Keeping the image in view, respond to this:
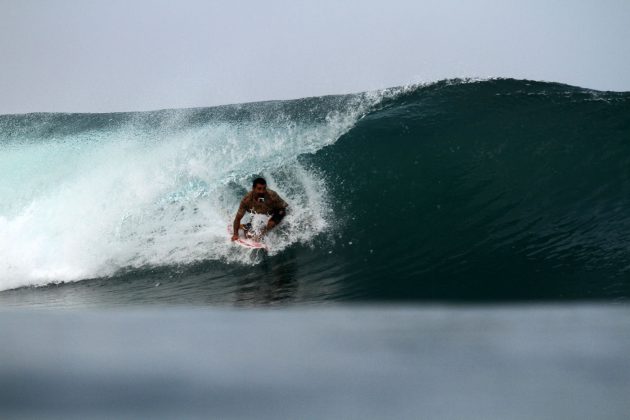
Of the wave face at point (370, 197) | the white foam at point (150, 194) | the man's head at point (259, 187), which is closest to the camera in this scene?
the wave face at point (370, 197)

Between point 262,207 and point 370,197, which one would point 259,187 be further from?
point 370,197

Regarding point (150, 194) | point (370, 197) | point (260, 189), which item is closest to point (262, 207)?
point (260, 189)

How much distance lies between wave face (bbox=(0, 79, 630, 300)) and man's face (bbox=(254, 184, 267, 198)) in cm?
41

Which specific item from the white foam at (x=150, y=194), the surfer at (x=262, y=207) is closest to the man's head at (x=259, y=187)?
the surfer at (x=262, y=207)

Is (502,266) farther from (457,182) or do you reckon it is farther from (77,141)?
(77,141)

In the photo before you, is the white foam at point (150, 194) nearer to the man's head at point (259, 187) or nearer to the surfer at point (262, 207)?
the surfer at point (262, 207)

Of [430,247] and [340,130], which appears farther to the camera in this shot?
[340,130]

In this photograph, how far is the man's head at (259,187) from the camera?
5109 mm

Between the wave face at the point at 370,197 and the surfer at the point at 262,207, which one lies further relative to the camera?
the surfer at the point at 262,207

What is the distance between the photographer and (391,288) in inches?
164

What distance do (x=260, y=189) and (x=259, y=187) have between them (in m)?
0.03

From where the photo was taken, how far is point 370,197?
19.6 feet

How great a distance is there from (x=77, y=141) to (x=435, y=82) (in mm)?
5496

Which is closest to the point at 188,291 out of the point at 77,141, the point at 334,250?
the point at 334,250
